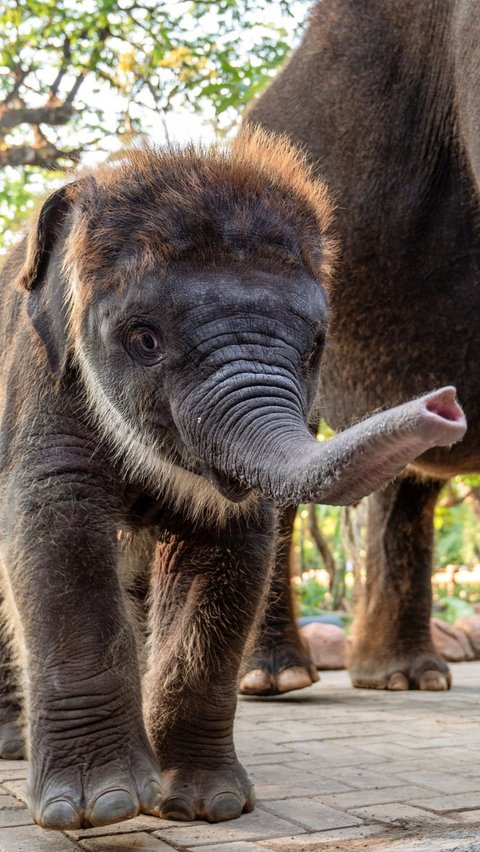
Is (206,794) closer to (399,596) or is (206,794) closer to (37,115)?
(399,596)

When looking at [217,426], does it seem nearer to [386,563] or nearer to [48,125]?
[386,563]

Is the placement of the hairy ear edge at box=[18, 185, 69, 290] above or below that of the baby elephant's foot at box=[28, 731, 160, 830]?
above

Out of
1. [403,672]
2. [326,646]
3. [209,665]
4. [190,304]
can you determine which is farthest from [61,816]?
[326,646]

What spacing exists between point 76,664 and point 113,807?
0.35 meters

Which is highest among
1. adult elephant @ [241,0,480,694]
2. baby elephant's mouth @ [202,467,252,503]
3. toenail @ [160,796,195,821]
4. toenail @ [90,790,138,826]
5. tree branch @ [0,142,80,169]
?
tree branch @ [0,142,80,169]

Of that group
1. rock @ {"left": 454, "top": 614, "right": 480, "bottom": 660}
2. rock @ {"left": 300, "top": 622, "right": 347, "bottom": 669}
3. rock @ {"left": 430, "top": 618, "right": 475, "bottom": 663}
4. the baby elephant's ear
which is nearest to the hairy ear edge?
the baby elephant's ear

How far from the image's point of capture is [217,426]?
278cm

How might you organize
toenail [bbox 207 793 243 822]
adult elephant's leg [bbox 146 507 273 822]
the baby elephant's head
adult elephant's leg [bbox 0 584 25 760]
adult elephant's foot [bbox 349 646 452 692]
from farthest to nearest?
adult elephant's foot [bbox 349 646 452 692] < adult elephant's leg [bbox 0 584 25 760] < adult elephant's leg [bbox 146 507 273 822] < toenail [bbox 207 793 243 822] < the baby elephant's head

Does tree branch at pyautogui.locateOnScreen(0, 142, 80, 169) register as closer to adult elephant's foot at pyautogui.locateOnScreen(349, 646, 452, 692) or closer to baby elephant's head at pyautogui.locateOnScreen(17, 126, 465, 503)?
adult elephant's foot at pyautogui.locateOnScreen(349, 646, 452, 692)

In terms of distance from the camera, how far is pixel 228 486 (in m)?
2.89

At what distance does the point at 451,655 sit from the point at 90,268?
5.61 metres

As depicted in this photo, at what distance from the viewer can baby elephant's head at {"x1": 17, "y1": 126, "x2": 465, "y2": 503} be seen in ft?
9.21

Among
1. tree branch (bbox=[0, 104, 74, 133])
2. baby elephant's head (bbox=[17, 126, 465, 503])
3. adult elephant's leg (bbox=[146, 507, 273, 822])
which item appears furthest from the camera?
tree branch (bbox=[0, 104, 74, 133])

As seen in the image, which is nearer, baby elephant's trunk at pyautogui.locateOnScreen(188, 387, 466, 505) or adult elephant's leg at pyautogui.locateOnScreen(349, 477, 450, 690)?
baby elephant's trunk at pyautogui.locateOnScreen(188, 387, 466, 505)
